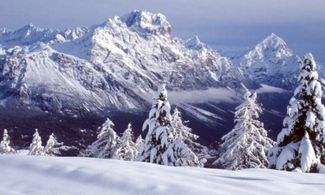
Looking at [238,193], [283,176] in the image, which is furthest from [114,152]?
[238,193]

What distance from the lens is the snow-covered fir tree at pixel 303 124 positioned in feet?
80.4

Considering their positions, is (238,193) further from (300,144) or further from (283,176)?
(300,144)

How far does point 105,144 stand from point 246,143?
47.3 feet

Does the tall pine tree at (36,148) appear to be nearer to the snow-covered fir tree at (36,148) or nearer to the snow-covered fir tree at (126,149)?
the snow-covered fir tree at (36,148)

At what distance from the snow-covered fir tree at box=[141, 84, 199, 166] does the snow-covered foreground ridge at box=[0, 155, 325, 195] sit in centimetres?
1963

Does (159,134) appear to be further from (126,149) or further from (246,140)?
(126,149)

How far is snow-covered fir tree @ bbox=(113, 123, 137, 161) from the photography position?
42094 mm

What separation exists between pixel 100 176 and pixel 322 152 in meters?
16.0

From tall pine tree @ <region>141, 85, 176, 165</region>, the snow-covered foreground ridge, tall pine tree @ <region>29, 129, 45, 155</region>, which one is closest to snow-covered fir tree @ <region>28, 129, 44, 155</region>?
tall pine tree @ <region>29, 129, 45, 155</region>

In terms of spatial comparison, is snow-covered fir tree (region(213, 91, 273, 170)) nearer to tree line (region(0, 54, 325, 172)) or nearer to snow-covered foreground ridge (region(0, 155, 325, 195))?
tree line (region(0, 54, 325, 172))

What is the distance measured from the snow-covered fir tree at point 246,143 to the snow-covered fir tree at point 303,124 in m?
8.75

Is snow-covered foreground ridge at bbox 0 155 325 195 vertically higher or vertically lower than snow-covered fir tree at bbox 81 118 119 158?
lower

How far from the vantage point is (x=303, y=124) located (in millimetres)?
25094

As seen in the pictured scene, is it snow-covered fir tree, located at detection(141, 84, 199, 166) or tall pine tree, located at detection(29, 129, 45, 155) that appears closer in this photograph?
snow-covered fir tree, located at detection(141, 84, 199, 166)
